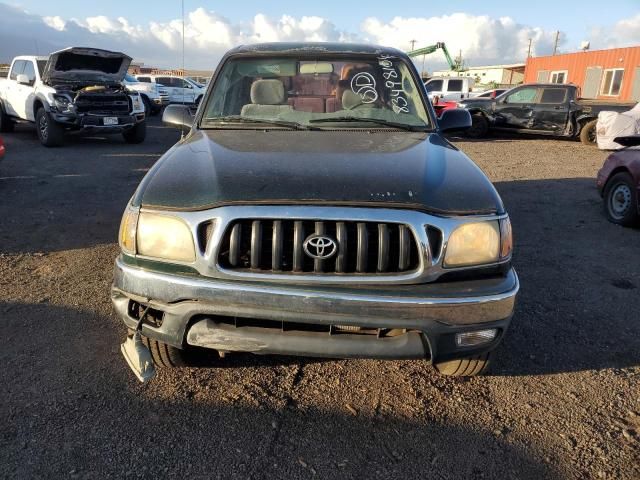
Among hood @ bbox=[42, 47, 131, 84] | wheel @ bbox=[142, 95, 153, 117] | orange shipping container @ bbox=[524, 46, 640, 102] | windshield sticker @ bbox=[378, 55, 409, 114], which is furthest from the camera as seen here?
orange shipping container @ bbox=[524, 46, 640, 102]

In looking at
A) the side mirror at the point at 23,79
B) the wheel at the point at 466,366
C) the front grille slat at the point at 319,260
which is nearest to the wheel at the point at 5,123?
the side mirror at the point at 23,79

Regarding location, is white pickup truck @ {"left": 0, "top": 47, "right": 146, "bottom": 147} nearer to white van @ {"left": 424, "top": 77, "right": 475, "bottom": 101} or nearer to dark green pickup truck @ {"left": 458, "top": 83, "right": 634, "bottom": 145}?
dark green pickup truck @ {"left": 458, "top": 83, "right": 634, "bottom": 145}

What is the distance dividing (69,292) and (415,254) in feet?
9.20

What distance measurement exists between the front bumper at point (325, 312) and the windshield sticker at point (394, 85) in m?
1.70

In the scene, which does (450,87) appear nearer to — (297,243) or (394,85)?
(394,85)

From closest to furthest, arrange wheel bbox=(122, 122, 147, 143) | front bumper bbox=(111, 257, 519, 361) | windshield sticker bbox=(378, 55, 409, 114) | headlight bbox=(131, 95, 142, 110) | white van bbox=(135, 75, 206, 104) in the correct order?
1. front bumper bbox=(111, 257, 519, 361)
2. windshield sticker bbox=(378, 55, 409, 114)
3. headlight bbox=(131, 95, 142, 110)
4. wheel bbox=(122, 122, 147, 143)
5. white van bbox=(135, 75, 206, 104)

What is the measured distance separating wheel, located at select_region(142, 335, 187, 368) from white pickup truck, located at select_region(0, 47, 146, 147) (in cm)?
950

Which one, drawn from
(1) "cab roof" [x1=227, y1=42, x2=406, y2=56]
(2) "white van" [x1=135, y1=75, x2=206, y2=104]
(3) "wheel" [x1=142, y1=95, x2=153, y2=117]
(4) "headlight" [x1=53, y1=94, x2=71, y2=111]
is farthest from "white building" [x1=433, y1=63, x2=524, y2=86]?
(1) "cab roof" [x1=227, y1=42, x2=406, y2=56]

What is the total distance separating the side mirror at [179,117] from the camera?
375cm

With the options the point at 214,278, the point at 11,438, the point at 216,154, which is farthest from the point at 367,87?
the point at 11,438

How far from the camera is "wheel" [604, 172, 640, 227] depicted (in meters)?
5.95

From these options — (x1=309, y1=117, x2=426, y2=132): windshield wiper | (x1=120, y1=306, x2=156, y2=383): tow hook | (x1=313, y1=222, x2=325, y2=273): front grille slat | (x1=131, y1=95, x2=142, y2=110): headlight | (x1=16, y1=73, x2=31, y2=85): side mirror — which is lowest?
(x1=120, y1=306, x2=156, y2=383): tow hook

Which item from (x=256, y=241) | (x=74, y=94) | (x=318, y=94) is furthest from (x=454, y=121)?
(x=74, y=94)

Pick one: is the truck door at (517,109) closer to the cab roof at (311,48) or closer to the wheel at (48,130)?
the wheel at (48,130)
